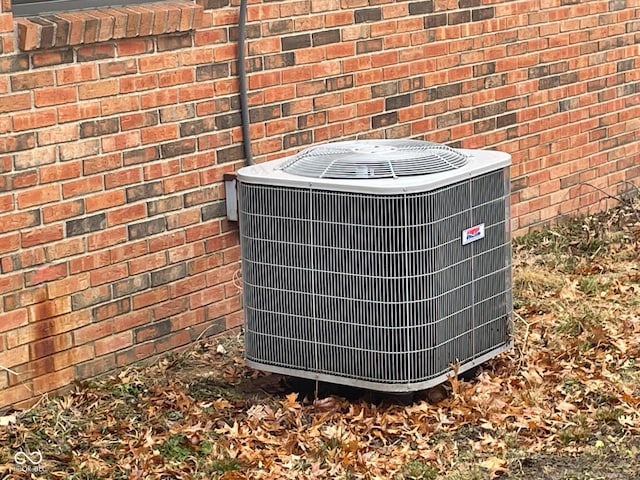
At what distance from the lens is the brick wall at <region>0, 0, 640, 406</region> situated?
5738 millimetres

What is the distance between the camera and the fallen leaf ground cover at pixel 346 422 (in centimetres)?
525

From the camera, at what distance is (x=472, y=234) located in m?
5.83

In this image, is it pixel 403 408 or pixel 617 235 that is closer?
pixel 403 408

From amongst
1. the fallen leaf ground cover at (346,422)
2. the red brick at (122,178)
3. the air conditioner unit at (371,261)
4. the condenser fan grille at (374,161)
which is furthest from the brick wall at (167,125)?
the condenser fan grille at (374,161)

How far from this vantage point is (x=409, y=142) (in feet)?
→ 20.4

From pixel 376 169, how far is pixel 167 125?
1206 mm

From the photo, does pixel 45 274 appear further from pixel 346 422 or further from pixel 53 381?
pixel 346 422

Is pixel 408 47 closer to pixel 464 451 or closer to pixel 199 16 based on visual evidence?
pixel 199 16

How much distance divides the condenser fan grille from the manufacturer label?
0.91 ft

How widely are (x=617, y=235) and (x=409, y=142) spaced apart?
3.04 metres

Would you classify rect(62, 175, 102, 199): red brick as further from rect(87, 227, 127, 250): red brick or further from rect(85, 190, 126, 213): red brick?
rect(87, 227, 127, 250): red brick

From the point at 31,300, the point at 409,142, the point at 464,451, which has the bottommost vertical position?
the point at 464,451

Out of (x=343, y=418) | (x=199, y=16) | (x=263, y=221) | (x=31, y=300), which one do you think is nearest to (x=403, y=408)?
(x=343, y=418)

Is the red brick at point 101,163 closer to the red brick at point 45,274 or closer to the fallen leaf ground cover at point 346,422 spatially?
the red brick at point 45,274
